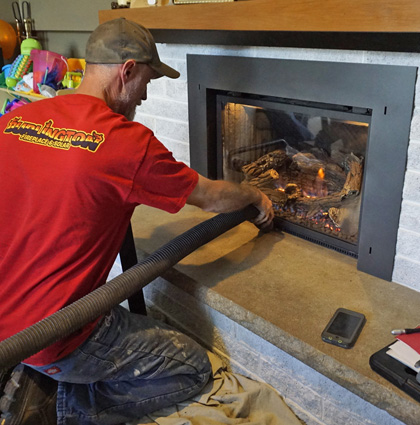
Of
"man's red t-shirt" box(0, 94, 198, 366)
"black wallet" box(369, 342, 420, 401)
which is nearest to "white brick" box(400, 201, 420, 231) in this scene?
"black wallet" box(369, 342, 420, 401)

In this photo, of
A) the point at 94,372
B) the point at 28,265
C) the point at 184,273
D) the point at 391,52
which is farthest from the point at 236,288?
the point at 391,52

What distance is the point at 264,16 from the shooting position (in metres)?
1.51

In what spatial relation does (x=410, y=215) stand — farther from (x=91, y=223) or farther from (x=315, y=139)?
(x=91, y=223)

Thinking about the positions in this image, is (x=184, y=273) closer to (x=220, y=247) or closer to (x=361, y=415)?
(x=220, y=247)

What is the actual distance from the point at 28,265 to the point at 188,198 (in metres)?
0.46

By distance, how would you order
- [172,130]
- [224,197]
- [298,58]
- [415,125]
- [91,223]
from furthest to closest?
1. [172,130]
2. [298,58]
3. [224,197]
4. [415,125]
5. [91,223]

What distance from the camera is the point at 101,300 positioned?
129 centimetres

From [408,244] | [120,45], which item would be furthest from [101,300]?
[408,244]

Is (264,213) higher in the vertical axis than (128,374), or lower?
higher

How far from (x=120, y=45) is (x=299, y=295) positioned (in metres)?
0.90

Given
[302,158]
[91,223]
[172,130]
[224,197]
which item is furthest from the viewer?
[172,130]

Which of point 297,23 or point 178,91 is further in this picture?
point 178,91

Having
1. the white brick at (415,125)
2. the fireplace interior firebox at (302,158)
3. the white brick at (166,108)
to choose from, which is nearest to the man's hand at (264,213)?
the fireplace interior firebox at (302,158)

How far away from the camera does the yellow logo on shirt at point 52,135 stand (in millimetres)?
1234
